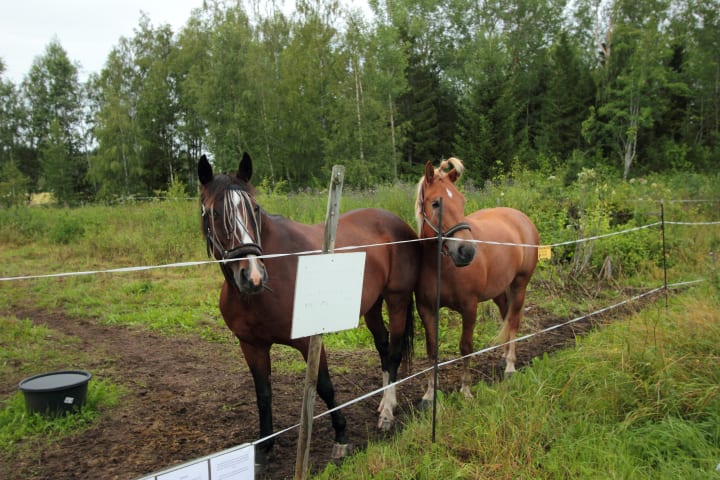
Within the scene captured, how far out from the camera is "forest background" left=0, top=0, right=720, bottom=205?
2164 centimetres

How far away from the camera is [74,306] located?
7.31m

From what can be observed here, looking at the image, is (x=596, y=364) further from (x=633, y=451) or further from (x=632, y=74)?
(x=632, y=74)

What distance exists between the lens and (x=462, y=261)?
130 inches

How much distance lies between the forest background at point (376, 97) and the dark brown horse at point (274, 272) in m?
15.3

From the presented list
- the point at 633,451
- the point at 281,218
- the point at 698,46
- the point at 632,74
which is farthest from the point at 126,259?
the point at 698,46

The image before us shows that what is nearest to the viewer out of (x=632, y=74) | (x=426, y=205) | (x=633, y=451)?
(x=633, y=451)

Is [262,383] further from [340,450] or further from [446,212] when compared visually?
[446,212]

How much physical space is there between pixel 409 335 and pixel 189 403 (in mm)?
2043

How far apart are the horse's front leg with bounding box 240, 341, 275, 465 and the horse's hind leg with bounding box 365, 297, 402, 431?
3.03 ft

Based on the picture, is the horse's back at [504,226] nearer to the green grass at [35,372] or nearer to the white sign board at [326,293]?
the white sign board at [326,293]

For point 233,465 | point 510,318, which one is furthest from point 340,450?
point 510,318

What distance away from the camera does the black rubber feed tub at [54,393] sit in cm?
355

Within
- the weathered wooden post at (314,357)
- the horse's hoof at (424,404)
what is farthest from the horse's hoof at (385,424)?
the weathered wooden post at (314,357)

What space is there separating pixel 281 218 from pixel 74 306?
582 centimetres
